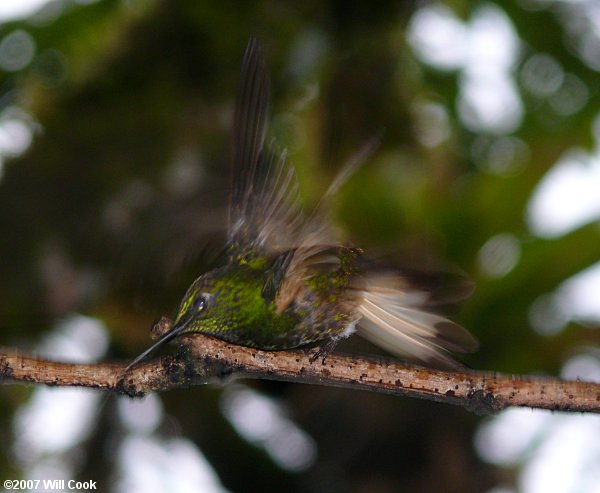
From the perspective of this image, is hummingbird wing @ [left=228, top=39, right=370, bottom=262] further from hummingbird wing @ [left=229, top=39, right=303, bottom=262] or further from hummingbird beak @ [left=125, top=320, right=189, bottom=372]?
hummingbird beak @ [left=125, top=320, right=189, bottom=372]

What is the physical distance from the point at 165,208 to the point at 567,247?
173cm

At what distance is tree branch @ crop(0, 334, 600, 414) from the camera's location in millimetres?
1486

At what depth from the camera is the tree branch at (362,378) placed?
1486 mm

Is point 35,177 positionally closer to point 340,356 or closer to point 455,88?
point 340,356

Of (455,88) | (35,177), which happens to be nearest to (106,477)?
(35,177)

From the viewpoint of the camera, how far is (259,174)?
163cm

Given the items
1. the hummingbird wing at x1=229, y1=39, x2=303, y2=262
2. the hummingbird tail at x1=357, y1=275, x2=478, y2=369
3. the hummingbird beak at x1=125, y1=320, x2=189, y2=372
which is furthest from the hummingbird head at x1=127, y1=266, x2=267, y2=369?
the hummingbird tail at x1=357, y1=275, x2=478, y2=369

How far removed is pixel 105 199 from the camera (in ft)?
11.5

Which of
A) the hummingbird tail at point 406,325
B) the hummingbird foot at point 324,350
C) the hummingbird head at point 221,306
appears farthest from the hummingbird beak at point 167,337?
the hummingbird tail at point 406,325

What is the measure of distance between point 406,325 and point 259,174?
0.49 metres

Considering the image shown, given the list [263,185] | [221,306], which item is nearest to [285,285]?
[221,306]

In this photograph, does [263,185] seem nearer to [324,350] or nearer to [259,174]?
[259,174]

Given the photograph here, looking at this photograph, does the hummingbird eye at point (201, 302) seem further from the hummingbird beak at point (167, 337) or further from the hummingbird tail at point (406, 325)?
the hummingbird tail at point (406, 325)

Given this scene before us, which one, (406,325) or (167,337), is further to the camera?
(406,325)
